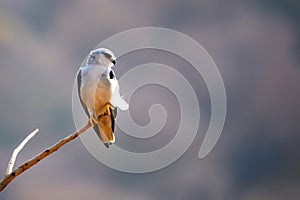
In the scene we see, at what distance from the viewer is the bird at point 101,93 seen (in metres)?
4.24

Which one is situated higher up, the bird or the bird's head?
the bird's head

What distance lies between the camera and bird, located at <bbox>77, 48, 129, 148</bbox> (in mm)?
4242

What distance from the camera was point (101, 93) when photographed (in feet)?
14.1

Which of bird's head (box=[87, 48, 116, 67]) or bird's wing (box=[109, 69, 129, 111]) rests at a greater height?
bird's head (box=[87, 48, 116, 67])

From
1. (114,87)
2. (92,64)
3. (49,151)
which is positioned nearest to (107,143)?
(114,87)

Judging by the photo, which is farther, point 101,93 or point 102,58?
point 102,58

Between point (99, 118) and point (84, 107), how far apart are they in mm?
324

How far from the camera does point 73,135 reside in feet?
8.26

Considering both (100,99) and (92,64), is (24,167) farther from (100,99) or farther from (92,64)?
(92,64)

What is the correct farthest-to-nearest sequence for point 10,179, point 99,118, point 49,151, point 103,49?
point 103,49, point 99,118, point 49,151, point 10,179

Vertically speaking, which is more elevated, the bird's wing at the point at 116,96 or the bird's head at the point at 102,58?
the bird's head at the point at 102,58

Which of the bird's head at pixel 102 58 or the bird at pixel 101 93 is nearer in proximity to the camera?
the bird at pixel 101 93

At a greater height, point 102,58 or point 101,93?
point 102,58

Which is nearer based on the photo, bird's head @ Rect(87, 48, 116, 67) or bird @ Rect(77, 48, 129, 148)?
bird @ Rect(77, 48, 129, 148)
